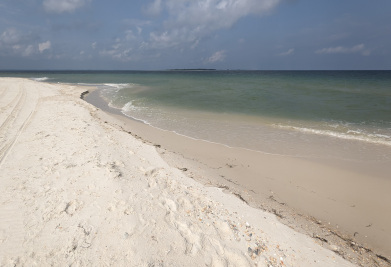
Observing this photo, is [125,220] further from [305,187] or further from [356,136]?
[356,136]

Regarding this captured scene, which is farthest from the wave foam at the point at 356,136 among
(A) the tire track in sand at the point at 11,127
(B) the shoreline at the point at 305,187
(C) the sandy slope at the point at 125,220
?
(A) the tire track in sand at the point at 11,127

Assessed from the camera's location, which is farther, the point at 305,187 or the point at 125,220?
the point at 305,187

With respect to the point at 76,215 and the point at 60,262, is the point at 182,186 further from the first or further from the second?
the point at 60,262

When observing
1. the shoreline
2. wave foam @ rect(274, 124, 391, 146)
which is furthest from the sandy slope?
wave foam @ rect(274, 124, 391, 146)

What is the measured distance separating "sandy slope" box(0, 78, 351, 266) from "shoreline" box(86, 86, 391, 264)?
1.59 feet

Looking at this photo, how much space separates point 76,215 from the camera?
3.58 meters

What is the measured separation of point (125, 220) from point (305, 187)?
417cm

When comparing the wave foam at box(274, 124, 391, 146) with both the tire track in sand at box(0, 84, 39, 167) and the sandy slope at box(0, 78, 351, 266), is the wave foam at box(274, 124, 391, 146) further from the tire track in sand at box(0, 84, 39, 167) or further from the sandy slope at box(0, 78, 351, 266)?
the tire track in sand at box(0, 84, 39, 167)

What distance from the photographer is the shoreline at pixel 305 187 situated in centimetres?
385

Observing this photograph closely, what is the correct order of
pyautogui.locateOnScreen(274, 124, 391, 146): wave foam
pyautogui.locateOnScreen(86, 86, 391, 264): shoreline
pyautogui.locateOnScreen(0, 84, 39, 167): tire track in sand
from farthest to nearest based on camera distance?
pyautogui.locateOnScreen(274, 124, 391, 146): wave foam, pyautogui.locateOnScreen(0, 84, 39, 167): tire track in sand, pyautogui.locateOnScreen(86, 86, 391, 264): shoreline

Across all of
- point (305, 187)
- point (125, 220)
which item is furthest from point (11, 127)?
point (305, 187)

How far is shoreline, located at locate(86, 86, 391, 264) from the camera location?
385 cm

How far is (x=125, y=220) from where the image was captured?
3.49 metres

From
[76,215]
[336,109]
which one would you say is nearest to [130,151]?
[76,215]
